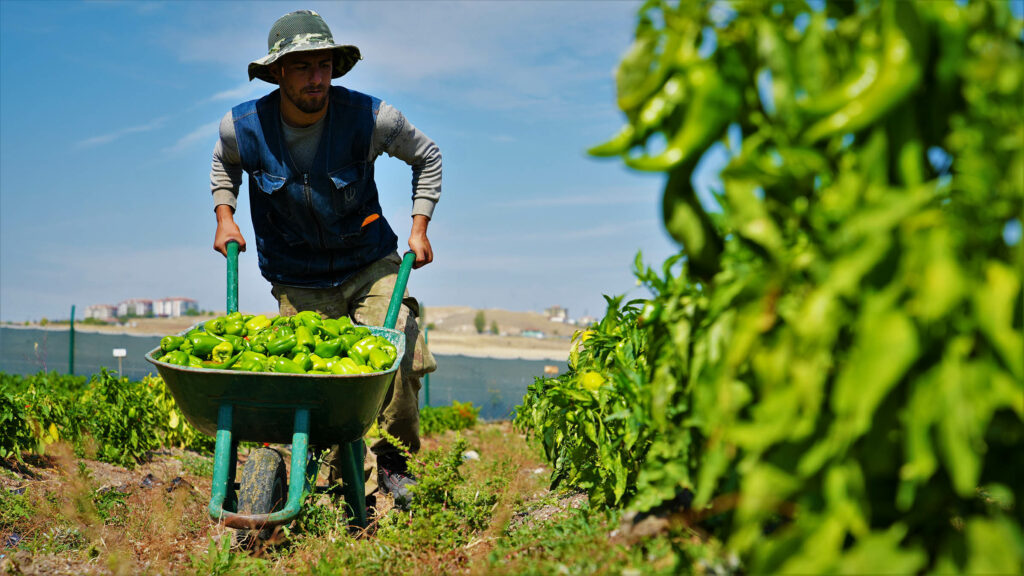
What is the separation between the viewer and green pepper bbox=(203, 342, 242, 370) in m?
3.16

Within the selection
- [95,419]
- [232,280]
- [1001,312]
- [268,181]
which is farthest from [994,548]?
[95,419]

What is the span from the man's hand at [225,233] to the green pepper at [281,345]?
830 mm

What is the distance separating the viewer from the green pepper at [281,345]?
3377 millimetres

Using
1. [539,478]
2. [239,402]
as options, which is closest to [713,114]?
[239,402]

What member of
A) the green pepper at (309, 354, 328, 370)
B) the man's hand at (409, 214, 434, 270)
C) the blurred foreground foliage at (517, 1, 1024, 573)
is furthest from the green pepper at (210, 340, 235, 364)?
the blurred foreground foliage at (517, 1, 1024, 573)

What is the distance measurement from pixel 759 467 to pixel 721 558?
423mm

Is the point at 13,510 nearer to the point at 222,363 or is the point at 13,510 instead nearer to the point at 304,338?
the point at 222,363

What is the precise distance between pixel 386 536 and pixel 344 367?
0.70 m

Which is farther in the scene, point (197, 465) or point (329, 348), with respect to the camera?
point (197, 465)

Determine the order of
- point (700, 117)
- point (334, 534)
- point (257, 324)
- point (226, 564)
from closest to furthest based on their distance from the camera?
point (700, 117) < point (226, 564) < point (334, 534) < point (257, 324)

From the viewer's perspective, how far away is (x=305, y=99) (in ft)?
13.3

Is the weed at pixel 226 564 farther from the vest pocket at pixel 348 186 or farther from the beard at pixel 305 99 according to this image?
the beard at pixel 305 99

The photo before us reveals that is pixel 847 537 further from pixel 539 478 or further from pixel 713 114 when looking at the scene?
pixel 539 478

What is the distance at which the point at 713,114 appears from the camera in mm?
1549
